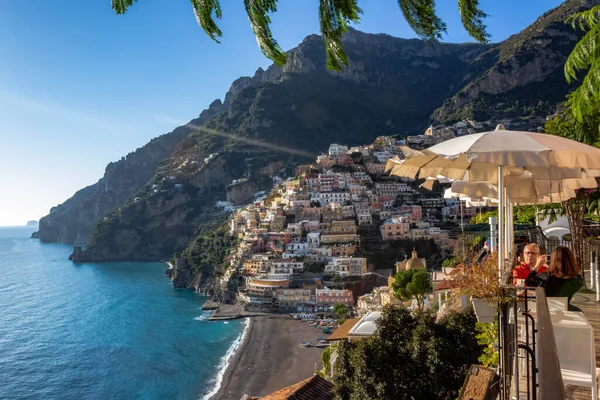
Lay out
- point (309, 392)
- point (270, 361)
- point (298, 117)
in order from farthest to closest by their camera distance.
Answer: point (298, 117), point (270, 361), point (309, 392)

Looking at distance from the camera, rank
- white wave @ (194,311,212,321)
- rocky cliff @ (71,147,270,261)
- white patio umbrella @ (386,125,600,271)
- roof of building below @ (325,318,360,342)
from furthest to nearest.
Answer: rocky cliff @ (71,147,270,261) < white wave @ (194,311,212,321) < roof of building below @ (325,318,360,342) < white patio umbrella @ (386,125,600,271)

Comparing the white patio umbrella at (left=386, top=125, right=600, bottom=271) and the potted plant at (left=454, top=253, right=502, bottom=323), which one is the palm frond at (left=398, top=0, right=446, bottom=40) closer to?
the white patio umbrella at (left=386, top=125, right=600, bottom=271)

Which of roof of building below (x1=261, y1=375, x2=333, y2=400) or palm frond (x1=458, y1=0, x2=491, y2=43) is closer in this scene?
palm frond (x1=458, y1=0, x2=491, y2=43)

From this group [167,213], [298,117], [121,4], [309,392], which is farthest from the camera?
[298,117]

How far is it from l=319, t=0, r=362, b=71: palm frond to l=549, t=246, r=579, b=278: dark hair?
2.24 metres

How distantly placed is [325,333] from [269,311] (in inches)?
421

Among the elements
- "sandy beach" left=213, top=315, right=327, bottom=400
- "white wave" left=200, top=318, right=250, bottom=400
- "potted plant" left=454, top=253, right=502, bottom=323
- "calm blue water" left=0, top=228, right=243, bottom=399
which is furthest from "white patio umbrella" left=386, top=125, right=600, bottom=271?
"calm blue water" left=0, top=228, right=243, bottom=399

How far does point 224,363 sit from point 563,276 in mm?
28901

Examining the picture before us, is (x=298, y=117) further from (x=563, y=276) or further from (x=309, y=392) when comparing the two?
(x=563, y=276)

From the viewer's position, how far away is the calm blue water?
26609 millimetres

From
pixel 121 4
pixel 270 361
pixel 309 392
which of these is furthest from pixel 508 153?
pixel 270 361

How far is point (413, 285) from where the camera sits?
58.0ft

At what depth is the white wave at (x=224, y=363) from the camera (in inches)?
963

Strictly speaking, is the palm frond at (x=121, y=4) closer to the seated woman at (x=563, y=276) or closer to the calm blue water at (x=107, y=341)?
the seated woman at (x=563, y=276)
